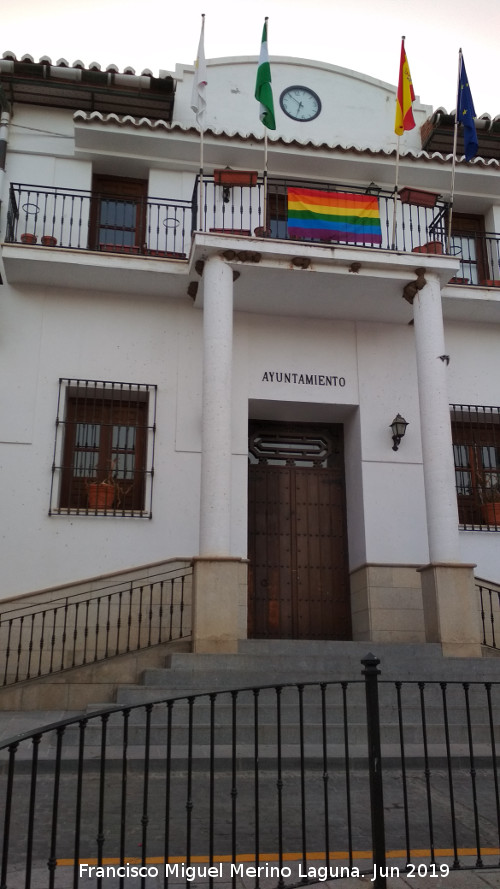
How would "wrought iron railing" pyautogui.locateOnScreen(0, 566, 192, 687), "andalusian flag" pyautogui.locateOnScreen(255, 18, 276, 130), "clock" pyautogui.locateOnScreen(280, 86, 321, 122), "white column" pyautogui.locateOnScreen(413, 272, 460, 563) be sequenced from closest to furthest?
"wrought iron railing" pyautogui.locateOnScreen(0, 566, 192, 687), "white column" pyautogui.locateOnScreen(413, 272, 460, 563), "andalusian flag" pyautogui.locateOnScreen(255, 18, 276, 130), "clock" pyautogui.locateOnScreen(280, 86, 321, 122)

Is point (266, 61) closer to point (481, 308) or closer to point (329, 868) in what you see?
point (481, 308)

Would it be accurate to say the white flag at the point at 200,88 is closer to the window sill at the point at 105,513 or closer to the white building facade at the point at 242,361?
the white building facade at the point at 242,361

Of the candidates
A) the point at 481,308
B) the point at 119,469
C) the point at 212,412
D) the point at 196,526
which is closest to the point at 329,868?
the point at 212,412

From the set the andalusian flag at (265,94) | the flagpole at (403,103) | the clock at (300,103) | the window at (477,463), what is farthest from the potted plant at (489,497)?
the clock at (300,103)

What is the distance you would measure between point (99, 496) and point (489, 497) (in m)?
6.32

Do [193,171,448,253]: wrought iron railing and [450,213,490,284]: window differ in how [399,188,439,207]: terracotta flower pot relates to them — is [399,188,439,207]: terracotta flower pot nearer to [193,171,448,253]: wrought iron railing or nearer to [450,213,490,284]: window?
[193,171,448,253]: wrought iron railing

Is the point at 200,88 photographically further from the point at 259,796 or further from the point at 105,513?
the point at 259,796

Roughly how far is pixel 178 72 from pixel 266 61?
9.39 feet

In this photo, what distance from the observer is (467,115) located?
12547 millimetres

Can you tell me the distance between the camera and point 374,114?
14.9 meters

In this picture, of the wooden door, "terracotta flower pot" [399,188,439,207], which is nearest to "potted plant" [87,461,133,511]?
the wooden door

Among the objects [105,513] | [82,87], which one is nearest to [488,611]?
[105,513]

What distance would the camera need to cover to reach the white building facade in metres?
11.3

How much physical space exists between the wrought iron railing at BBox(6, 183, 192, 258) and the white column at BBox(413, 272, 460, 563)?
4081mm
